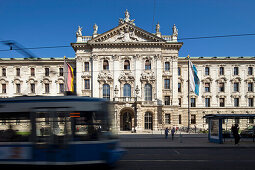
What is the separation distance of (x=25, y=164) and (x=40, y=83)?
42.4 m

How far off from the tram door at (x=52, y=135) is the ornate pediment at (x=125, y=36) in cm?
3584

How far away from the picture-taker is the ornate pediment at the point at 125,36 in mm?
45438

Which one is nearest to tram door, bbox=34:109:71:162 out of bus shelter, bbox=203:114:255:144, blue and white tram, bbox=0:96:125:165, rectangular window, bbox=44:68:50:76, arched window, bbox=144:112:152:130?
blue and white tram, bbox=0:96:125:165

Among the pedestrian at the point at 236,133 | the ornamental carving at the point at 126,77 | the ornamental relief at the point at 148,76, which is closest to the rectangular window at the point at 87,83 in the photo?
the ornamental carving at the point at 126,77

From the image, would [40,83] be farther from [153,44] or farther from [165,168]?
[165,168]

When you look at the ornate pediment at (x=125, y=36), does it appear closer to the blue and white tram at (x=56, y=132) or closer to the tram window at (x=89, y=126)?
the blue and white tram at (x=56, y=132)

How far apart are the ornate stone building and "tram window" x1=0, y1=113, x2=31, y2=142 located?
3124 centimetres

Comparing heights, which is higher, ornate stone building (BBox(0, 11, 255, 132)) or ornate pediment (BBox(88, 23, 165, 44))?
ornate pediment (BBox(88, 23, 165, 44))

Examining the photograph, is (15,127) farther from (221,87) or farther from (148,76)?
(221,87)

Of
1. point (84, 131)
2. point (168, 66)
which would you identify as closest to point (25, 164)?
point (84, 131)

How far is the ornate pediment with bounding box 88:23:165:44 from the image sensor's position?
4544cm

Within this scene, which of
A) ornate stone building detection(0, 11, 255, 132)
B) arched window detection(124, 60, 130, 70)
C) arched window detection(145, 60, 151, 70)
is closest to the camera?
ornate stone building detection(0, 11, 255, 132)

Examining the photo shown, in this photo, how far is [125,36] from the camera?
151 feet

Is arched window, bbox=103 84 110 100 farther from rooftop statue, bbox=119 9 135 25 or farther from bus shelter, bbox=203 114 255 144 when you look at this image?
bus shelter, bbox=203 114 255 144
